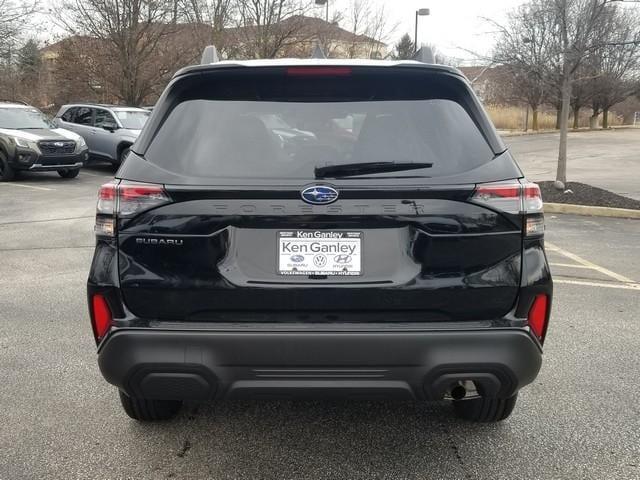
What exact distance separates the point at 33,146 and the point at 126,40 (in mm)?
9057

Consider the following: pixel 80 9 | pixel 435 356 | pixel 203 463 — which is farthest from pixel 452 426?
pixel 80 9

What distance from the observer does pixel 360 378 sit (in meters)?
2.42

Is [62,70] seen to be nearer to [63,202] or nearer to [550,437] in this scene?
[63,202]

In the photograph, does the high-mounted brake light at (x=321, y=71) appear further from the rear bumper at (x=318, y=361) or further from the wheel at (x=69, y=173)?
the wheel at (x=69, y=173)

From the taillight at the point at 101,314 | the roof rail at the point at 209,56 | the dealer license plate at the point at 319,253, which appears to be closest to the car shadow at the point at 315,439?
the taillight at the point at 101,314

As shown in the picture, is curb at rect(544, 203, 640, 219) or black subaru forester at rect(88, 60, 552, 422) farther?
curb at rect(544, 203, 640, 219)

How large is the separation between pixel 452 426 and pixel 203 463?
131 cm

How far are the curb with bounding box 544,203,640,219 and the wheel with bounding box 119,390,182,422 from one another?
29.2ft

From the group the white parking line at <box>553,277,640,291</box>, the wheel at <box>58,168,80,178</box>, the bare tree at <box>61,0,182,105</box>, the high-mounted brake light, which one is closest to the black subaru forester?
the high-mounted brake light

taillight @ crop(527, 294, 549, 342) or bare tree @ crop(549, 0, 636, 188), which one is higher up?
bare tree @ crop(549, 0, 636, 188)

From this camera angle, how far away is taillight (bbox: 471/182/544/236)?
2424 millimetres

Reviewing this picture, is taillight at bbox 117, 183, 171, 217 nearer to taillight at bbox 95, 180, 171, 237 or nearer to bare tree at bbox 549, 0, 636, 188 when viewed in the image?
taillight at bbox 95, 180, 171, 237

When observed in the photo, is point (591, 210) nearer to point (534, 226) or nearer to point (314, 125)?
point (534, 226)

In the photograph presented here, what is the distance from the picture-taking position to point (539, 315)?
99.2 inches
